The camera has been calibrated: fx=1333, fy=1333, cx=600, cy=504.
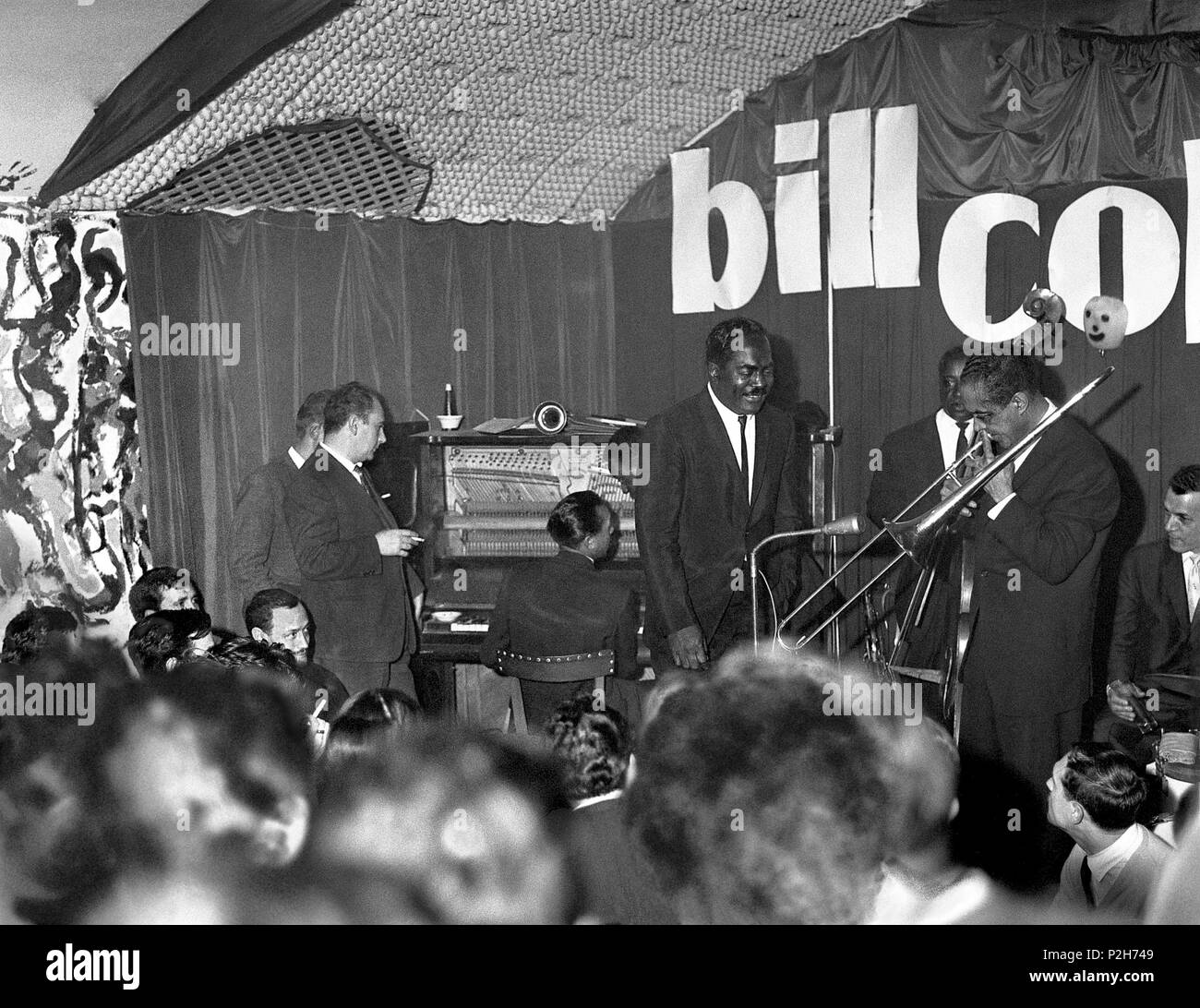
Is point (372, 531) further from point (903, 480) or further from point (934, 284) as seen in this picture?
point (934, 284)

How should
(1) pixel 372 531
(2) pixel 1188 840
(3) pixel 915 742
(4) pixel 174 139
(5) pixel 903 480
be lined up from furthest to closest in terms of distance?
(4) pixel 174 139, (5) pixel 903 480, (1) pixel 372 531, (3) pixel 915 742, (2) pixel 1188 840

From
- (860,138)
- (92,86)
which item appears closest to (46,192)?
(92,86)

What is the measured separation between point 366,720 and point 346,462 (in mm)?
2261

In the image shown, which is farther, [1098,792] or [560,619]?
[560,619]

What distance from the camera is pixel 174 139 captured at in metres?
6.21

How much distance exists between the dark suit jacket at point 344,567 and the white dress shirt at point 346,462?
0.01 metres

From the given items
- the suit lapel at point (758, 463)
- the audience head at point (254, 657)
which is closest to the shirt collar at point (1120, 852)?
the audience head at point (254, 657)

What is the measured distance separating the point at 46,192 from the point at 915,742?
5.50 metres

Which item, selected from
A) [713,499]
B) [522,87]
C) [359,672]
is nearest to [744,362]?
[713,499]

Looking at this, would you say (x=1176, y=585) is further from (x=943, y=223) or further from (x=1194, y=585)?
(x=943, y=223)

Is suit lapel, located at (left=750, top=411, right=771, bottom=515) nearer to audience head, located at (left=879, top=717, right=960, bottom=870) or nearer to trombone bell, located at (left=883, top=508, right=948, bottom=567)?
trombone bell, located at (left=883, top=508, right=948, bottom=567)

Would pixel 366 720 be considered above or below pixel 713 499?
below

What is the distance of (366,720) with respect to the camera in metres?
3.08

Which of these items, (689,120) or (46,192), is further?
(689,120)
